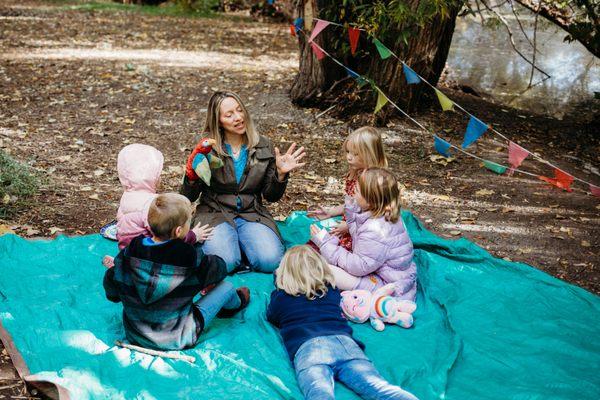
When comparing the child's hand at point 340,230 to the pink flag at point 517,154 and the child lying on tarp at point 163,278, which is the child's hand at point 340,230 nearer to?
the child lying on tarp at point 163,278

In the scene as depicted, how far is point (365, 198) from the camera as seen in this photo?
12.0ft

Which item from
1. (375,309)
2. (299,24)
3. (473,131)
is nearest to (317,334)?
(375,309)

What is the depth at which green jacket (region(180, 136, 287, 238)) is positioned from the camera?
165 inches

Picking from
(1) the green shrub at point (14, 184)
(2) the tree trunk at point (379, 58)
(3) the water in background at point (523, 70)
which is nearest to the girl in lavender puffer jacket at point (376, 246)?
(1) the green shrub at point (14, 184)

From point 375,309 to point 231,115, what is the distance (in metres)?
1.68

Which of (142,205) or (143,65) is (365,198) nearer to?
(142,205)

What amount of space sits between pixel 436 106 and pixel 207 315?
5.52m

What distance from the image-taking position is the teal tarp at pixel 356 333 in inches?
118

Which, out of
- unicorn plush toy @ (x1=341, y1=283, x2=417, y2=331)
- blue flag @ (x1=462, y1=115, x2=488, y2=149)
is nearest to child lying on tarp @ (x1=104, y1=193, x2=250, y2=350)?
unicorn plush toy @ (x1=341, y1=283, x2=417, y2=331)

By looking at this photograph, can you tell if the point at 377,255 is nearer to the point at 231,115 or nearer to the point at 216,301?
the point at 216,301

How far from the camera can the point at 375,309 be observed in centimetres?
356

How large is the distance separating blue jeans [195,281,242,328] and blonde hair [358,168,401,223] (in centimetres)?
103

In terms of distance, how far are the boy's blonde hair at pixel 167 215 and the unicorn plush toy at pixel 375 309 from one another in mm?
1215

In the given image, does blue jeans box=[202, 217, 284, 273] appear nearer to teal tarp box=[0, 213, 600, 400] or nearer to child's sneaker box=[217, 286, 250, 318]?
teal tarp box=[0, 213, 600, 400]
